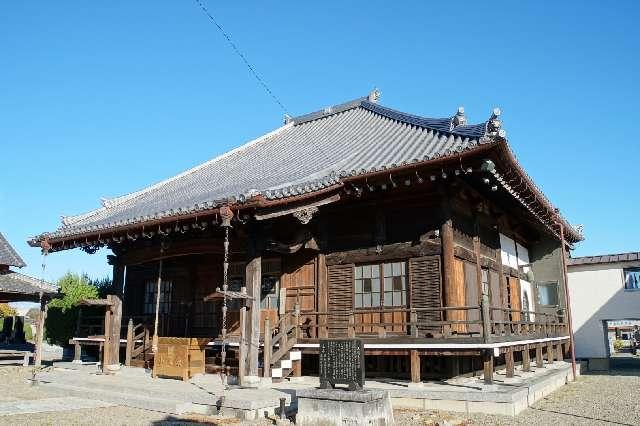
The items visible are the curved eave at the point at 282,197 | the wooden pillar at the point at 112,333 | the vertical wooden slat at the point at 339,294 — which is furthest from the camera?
the wooden pillar at the point at 112,333

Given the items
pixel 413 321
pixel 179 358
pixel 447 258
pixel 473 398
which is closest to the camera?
pixel 473 398

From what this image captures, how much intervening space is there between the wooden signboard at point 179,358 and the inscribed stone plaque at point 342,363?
14.8 feet

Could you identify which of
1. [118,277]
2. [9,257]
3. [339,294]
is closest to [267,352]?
[339,294]

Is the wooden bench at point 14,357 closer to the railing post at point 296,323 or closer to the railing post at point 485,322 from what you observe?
the railing post at point 296,323

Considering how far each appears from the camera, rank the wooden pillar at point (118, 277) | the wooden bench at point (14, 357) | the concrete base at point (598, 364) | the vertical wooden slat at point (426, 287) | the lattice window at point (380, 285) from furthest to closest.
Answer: the concrete base at point (598, 364) → the wooden bench at point (14, 357) → the wooden pillar at point (118, 277) → the lattice window at point (380, 285) → the vertical wooden slat at point (426, 287)

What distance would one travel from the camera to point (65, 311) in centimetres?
2044

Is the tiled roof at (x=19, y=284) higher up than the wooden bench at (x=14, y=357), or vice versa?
the tiled roof at (x=19, y=284)

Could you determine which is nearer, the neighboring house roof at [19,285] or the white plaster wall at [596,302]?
the neighboring house roof at [19,285]

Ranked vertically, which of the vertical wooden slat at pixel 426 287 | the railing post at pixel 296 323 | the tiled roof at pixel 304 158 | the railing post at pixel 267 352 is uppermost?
the tiled roof at pixel 304 158

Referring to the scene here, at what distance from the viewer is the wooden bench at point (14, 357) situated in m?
19.0

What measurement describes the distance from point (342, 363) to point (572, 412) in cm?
498

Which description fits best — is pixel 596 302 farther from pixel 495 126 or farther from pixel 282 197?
pixel 282 197

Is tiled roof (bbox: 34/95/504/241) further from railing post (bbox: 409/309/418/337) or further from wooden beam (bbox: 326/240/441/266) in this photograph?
railing post (bbox: 409/309/418/337)

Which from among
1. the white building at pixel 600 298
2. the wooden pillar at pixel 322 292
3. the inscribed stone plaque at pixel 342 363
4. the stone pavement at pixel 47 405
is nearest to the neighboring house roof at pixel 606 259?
the white building at pixel 600 298
